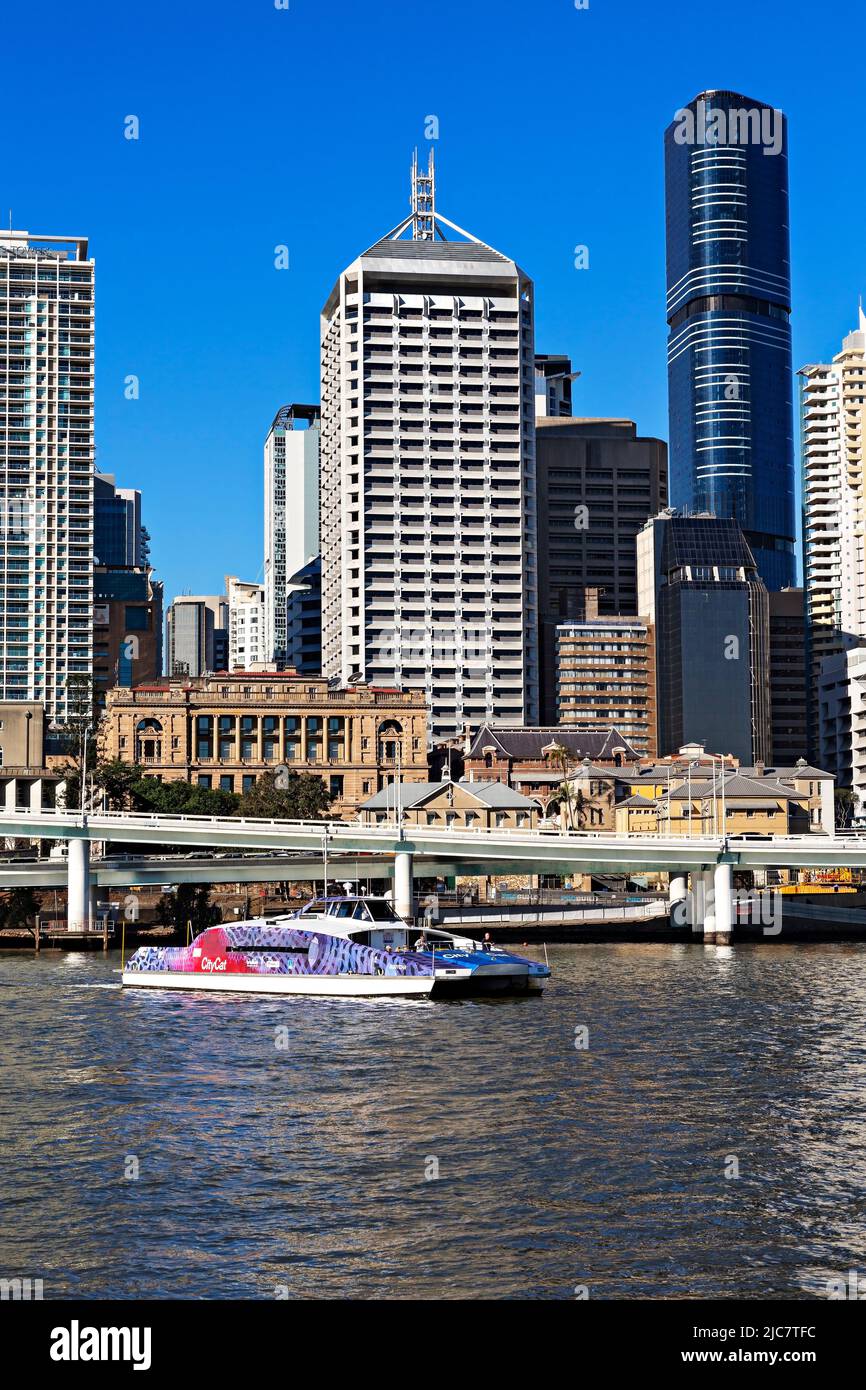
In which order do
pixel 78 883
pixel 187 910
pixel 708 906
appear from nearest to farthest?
pixel 78 883
pixel 708 906
pixel 187 910

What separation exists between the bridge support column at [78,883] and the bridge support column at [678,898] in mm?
Answer: 48302

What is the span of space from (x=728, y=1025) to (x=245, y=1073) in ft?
76.8

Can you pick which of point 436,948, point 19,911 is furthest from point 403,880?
point 436,948

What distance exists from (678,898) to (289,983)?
6606 centimetres

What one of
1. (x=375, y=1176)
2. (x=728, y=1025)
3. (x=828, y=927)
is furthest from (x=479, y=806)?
(x=375, y=1176)

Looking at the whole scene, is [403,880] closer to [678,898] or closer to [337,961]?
[678,898]

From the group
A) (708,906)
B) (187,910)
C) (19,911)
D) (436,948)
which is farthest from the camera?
(187,910)

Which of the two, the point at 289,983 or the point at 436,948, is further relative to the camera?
the point at 436,948

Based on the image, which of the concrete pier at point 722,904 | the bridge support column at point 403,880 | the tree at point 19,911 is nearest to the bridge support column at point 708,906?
the concrete pier at point 722,904

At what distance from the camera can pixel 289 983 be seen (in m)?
89.4

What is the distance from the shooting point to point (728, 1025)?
73188 mm

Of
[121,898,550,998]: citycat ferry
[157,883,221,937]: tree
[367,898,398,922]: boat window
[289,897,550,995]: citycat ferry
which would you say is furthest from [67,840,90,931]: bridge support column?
[367,898,398,922]: boat window
